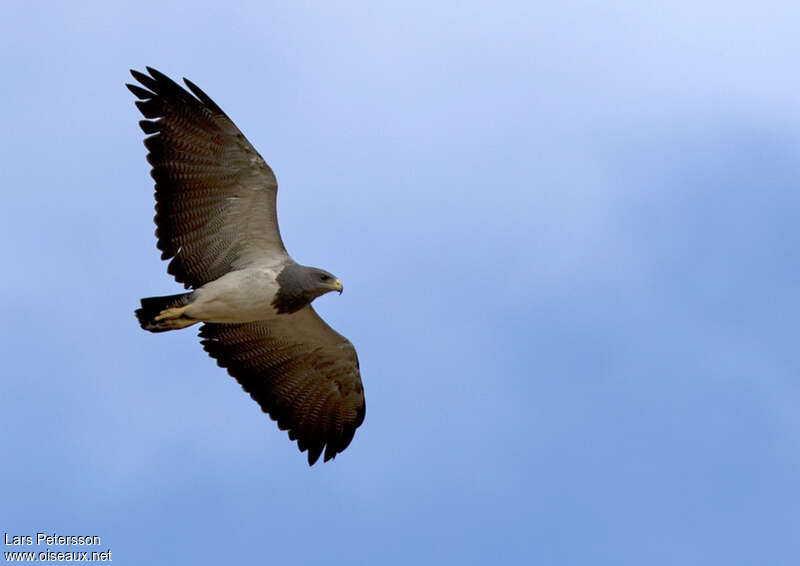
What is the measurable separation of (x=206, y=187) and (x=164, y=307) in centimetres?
171

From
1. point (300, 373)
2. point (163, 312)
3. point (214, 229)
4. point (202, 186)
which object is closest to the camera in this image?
point (163, 312)

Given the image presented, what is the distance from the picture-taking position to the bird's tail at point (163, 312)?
16.3 metres

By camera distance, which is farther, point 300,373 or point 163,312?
point 300,373

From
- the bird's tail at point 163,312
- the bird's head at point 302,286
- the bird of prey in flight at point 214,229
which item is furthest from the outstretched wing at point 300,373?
the bird's tail at point 163,312

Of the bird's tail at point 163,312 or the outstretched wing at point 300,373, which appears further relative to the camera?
the outstretched wing at point 300,373

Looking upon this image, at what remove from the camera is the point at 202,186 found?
656 inches

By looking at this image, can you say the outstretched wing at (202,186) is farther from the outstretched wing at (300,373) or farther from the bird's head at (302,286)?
the outstretched wing at (300,373)

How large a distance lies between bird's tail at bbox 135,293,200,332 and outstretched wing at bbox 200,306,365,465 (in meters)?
1.28

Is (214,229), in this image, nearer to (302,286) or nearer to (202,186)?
(202,186)

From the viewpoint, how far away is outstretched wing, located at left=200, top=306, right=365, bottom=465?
1770 centimetres

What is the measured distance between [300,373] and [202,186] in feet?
10.5

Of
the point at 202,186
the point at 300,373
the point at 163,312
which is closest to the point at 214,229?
the point at 202,186

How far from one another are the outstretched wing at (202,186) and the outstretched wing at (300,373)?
119cm

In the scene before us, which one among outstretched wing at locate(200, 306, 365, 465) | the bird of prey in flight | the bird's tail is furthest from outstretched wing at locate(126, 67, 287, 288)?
outstretched wing at locate(200, 306, 365, 465)
